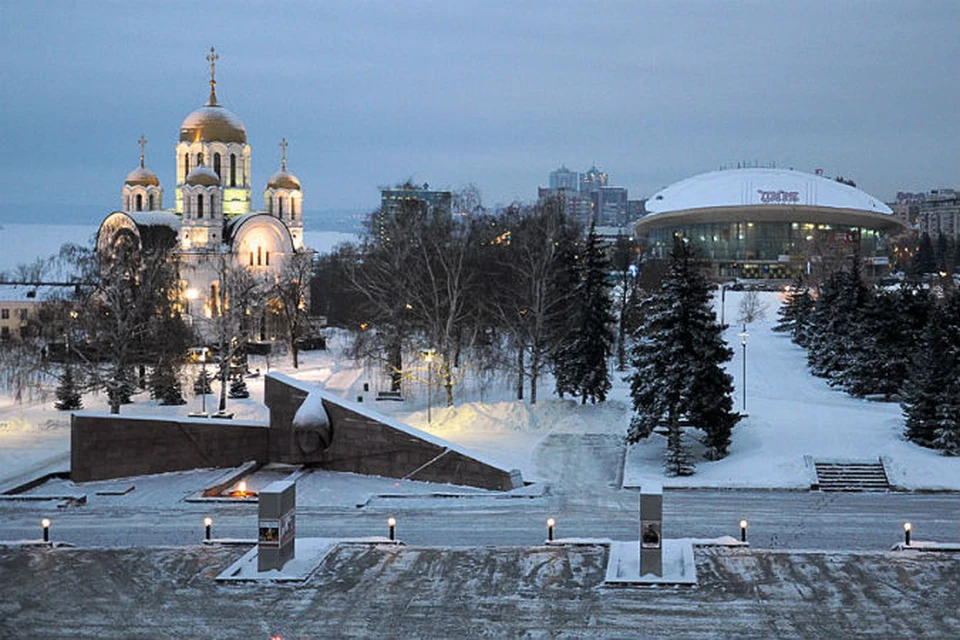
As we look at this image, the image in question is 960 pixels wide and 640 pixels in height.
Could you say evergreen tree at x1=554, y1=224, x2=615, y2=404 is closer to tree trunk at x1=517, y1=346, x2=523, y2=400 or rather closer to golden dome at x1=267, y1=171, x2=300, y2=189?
tree trunk at x1=517, y1=346, x2=523, y2=400

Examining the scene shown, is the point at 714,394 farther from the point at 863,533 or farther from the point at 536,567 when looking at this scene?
the point at 536,567

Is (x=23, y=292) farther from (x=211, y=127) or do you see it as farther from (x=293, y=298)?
(x=293, y=298)

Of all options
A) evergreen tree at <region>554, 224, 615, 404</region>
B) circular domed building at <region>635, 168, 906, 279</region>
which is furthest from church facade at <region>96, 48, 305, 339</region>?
circular domed building at <region>635, 168, 906, 279</region>

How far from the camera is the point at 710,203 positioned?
120812 mm

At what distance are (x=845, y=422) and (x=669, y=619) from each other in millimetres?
16911

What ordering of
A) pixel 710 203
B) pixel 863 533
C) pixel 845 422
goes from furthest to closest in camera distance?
1. pixel 710 203
2. pixel 845 422
3. pixel 863 533

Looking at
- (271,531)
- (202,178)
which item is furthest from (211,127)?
(271,531)

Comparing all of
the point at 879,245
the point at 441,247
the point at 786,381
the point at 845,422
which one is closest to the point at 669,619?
the point at 845,422

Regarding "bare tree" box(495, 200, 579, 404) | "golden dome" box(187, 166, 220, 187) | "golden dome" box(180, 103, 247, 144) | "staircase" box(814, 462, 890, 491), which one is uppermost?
"golden dome" box(180, 103, 247, 144)

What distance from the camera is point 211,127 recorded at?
6291 cm

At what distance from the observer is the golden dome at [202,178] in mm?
58875

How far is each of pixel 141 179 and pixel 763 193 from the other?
73.0m

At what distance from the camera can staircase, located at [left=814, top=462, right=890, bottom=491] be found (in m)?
26.0

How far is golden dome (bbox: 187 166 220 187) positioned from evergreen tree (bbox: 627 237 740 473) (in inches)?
1403
